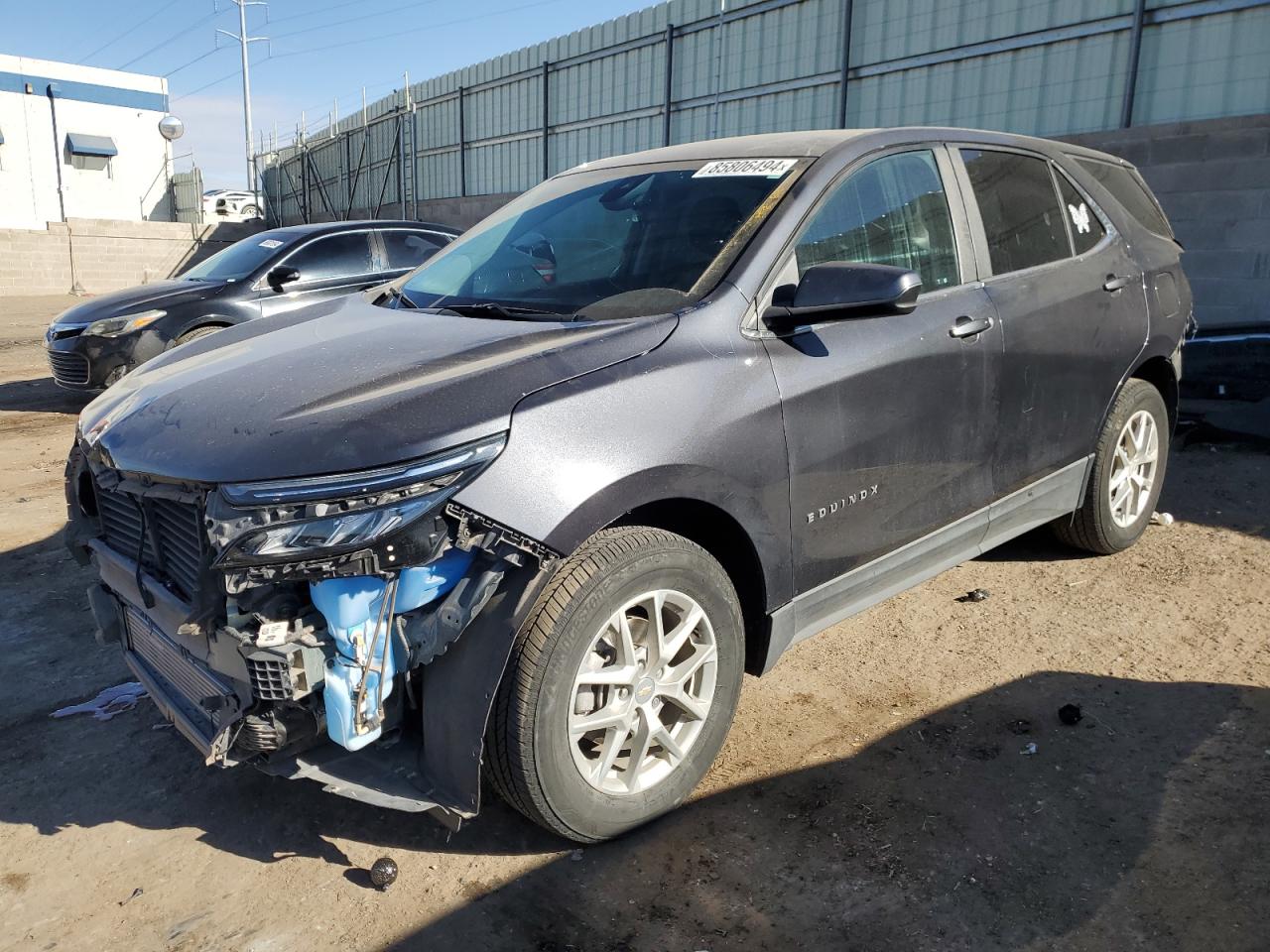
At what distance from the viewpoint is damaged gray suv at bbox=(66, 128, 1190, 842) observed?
7.09 ft

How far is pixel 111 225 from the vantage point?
25.6m

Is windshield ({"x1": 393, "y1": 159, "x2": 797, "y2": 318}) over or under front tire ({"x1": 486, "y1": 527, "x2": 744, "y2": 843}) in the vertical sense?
over

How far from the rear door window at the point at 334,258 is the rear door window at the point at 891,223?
6.12 metres

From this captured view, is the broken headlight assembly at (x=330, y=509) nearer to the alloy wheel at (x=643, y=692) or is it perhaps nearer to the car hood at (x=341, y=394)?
the car hood at (x=341, y=394)

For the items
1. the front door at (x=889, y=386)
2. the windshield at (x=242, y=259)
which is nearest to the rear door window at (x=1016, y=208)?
the front door at (x=889, y=386)

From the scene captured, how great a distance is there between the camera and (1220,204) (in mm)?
7723

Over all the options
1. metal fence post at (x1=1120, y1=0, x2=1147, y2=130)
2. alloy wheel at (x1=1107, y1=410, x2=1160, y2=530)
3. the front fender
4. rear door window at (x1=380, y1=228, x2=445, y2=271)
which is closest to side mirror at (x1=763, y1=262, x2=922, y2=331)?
the front fender

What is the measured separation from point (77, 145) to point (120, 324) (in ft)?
104

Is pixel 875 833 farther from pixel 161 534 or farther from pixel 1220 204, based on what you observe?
pixel 1220 204

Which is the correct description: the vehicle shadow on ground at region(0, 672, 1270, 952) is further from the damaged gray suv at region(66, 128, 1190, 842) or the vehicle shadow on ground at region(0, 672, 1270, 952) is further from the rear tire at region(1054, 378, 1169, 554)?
the rear tire at region(1054, 378, 1169, 554)

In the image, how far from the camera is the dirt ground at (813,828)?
7.55 feet

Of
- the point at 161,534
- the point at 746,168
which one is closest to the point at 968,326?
the point at 746,168

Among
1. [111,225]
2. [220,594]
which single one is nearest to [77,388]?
[220,594]

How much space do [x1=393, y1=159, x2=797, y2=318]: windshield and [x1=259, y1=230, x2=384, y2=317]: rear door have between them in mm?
4934
